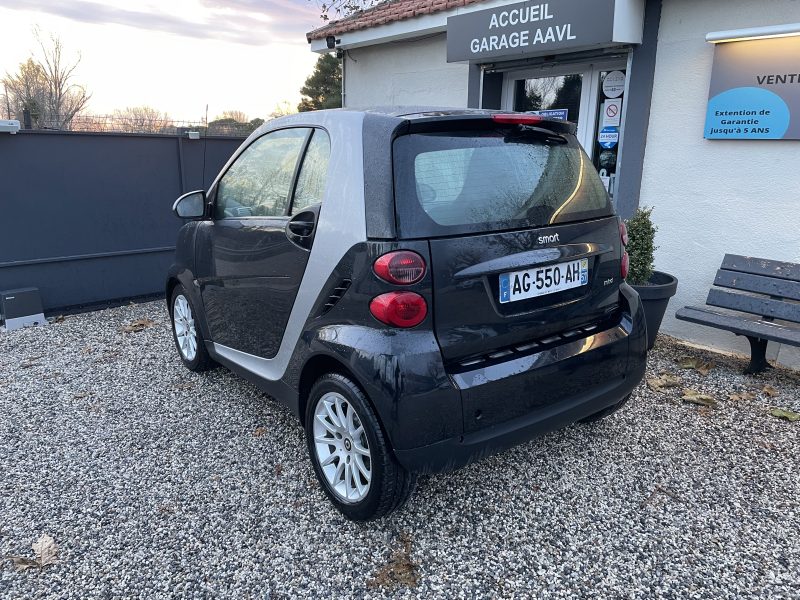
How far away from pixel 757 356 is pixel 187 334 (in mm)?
4221

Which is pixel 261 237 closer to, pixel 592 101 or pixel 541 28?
pixel 541 28

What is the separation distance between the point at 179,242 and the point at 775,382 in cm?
441

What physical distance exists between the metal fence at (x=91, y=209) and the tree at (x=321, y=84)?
27.9 metres

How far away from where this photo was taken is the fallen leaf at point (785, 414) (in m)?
3.74

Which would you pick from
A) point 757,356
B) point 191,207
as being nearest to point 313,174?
point 191,207

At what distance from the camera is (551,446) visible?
11.1 ft

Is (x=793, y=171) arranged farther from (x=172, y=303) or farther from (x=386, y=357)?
(x=172, y=303)

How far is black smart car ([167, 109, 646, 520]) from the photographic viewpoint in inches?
91.9

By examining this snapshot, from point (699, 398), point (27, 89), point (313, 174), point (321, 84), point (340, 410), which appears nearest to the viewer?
point (340, 410)

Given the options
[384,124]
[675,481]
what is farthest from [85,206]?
[675,481]

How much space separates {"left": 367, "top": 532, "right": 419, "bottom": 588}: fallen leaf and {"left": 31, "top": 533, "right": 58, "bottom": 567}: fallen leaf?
1347mm

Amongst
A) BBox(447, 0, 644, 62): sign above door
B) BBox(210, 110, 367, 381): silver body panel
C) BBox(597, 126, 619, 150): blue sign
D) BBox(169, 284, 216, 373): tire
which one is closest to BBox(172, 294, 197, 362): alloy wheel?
BBox(169, 284, 216, 373): tire

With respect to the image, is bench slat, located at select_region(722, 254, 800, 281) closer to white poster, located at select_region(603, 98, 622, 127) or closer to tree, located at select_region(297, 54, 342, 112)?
white poster, located at select_region(603, 98, 622, 127)

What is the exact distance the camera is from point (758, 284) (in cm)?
455
